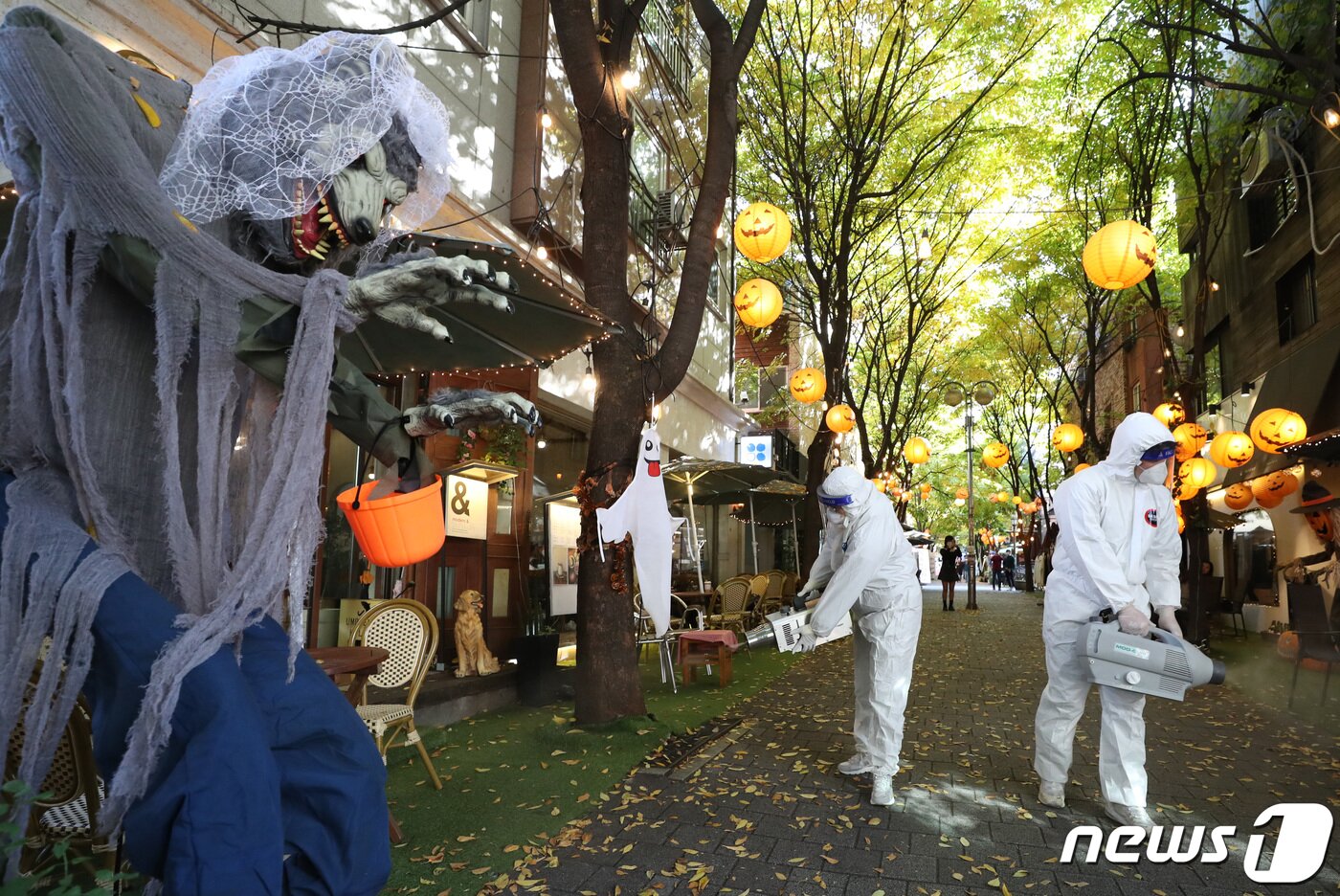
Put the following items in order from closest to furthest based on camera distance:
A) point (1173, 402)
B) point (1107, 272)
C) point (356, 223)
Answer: point (356, 223) → point (1107, 272) → point (1173, 402)

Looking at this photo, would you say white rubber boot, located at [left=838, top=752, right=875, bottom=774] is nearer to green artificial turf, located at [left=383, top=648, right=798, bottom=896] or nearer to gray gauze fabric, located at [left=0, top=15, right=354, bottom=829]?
green artificial turf, located at [left=383, top=648, right=798, bottom=896]

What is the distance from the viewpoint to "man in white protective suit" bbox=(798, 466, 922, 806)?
5148mm

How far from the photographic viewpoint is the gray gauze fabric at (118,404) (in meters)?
1.71

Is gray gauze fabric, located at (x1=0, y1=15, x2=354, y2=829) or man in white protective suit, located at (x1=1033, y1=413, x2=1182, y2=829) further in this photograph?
man in white protective suit, located at (x1=1033, y1=413, x2=1182, y2=829)

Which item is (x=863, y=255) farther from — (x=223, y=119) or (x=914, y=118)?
(x=223, y=119)

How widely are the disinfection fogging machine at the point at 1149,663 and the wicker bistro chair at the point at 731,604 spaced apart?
8292 mm

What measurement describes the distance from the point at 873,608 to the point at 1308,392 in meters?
10.8

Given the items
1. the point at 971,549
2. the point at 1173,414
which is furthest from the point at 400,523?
the point at 971,549

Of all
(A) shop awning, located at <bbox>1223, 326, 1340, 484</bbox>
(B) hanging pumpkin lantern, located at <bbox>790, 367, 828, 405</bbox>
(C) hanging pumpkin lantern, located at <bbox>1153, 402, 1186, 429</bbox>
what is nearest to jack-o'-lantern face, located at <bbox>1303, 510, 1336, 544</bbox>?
(A) shop awning, located at <bbox>1223, 326, 1340, 484</bbox>

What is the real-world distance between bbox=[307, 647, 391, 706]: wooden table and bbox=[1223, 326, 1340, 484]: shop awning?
1291cm

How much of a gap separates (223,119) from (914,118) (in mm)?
15124

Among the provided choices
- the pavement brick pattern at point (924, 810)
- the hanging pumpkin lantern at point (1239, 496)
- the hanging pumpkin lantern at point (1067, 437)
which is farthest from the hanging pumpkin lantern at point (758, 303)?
the hanging pumpkin lantern at point (1067, 437)

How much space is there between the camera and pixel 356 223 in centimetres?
206

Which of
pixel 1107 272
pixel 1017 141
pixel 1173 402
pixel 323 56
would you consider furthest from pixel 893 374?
pixel 323 56
